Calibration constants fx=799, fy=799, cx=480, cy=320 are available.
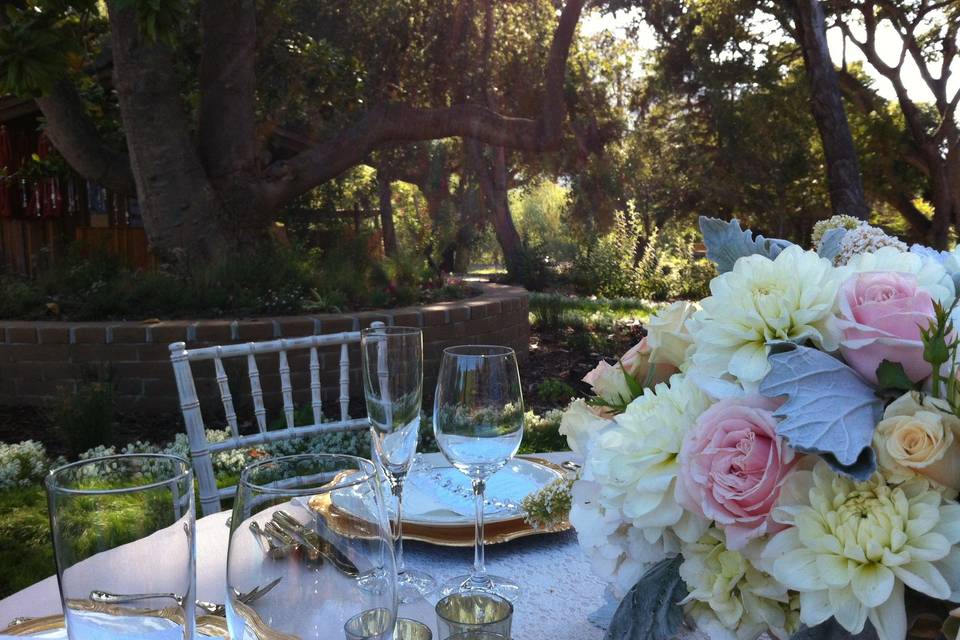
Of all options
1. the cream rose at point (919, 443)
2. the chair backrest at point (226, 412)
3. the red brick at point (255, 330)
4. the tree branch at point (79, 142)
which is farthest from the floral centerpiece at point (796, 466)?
the tree branch at point (79, 142)

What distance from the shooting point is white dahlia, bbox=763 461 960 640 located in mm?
568

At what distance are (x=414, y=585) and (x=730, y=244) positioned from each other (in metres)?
0.67

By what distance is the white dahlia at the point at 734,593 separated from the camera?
0.67 meters

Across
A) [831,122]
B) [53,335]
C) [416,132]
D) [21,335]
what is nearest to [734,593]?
[53,335]

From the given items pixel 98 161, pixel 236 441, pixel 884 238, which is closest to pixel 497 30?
pixel 98 161

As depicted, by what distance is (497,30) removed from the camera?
13.7 meters

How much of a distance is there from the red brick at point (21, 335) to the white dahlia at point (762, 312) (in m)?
5.99

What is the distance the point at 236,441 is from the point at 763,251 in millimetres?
1616

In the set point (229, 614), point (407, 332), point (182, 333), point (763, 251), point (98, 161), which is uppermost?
point (98, 161)

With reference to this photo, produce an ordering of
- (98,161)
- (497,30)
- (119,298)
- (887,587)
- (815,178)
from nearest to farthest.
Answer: (887,587)
(119,298)
(98,161)
(497,30)
(815,178)

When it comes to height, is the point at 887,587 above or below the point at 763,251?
below

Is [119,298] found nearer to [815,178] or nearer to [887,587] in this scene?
[887,587]

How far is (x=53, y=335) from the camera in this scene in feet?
18.6

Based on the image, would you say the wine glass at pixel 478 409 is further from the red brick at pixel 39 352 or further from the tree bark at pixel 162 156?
the tree bark at pixel 162 156
